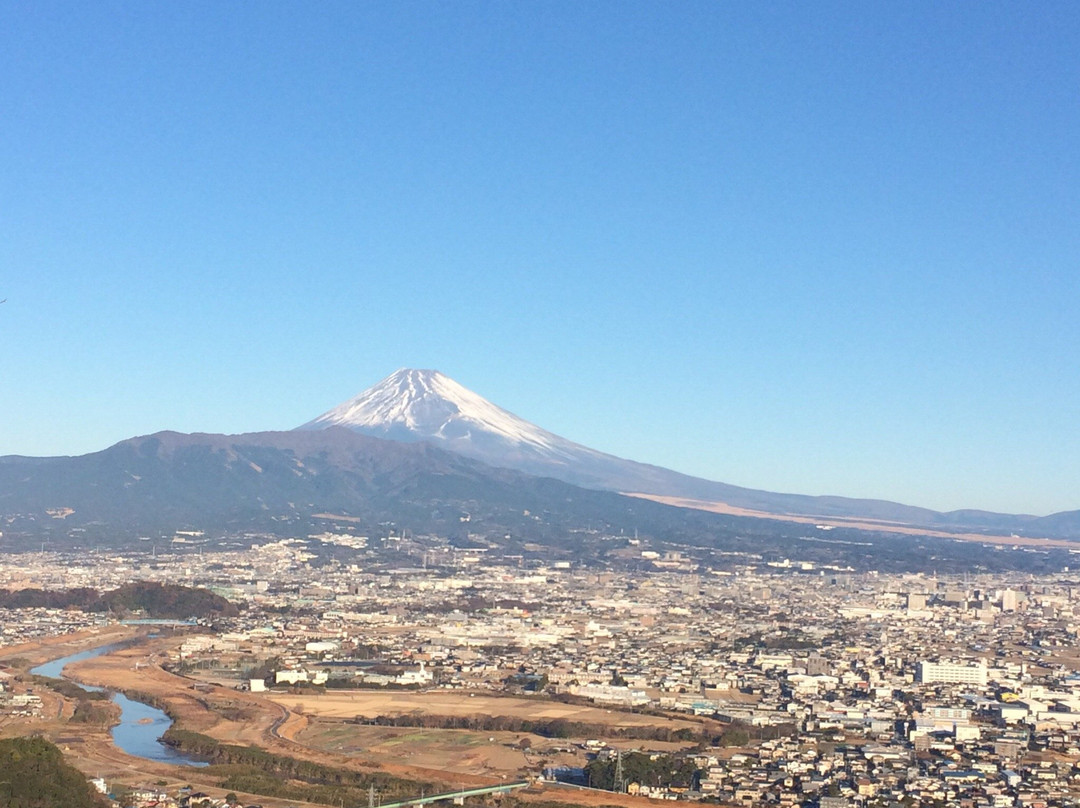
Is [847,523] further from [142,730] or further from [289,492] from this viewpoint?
[142,730]

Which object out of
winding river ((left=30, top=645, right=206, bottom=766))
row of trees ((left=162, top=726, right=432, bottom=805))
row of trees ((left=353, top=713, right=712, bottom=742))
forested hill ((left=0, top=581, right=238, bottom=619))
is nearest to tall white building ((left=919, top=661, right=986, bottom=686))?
row of trees ((left=353, top=713, right=712, bottom=742))

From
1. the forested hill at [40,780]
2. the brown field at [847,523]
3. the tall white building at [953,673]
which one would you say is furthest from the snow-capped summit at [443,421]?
the forested hill at [40,780]

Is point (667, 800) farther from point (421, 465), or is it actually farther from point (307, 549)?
point (421, 465)

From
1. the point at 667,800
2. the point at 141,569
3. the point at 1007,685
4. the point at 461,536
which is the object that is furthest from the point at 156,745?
the point at 461,536

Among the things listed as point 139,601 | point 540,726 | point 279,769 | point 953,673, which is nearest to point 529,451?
point 139,601

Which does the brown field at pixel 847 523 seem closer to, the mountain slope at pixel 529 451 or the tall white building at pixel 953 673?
the mountain slope at pixel 529 451
